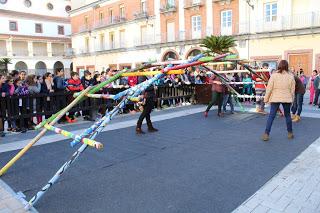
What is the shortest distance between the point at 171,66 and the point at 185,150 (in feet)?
8.54

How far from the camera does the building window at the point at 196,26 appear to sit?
27952 mm

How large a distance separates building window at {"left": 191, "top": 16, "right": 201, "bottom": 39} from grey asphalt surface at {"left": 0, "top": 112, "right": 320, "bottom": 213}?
21.1 m

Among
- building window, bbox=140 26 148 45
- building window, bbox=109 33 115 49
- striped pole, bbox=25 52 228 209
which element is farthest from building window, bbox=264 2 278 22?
striped pole, bbox=25 52 228 209

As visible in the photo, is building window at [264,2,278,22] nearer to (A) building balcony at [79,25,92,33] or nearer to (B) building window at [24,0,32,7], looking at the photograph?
(A) building balcony at [79,25,92,33]

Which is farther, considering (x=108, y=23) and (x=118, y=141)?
(x=108, y=23)

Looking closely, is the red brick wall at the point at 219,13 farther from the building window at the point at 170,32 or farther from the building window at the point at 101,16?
the building window at the point at 101,16

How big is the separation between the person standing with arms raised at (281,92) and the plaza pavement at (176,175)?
48 cm

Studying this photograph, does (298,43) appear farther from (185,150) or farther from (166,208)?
(166,208)

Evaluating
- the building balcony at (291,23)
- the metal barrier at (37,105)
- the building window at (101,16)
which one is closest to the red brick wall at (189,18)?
the building balcony at (291,23)

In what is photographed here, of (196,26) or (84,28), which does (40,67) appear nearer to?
(84,28)

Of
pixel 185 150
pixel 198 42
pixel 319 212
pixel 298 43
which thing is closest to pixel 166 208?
pixel 319 212

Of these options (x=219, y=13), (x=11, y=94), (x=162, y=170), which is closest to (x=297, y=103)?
(x=162, y=170)

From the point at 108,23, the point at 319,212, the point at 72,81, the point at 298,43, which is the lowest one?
the point at 319,212

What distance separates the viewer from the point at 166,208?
377cm
